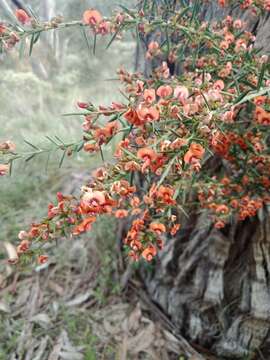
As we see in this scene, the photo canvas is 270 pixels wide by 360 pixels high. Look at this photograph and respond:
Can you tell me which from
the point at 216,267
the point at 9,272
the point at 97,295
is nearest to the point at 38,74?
the point at 9,272

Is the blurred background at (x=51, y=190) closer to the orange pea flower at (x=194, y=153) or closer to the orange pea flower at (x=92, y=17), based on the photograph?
the orange pea flower at (x=92, y=17)

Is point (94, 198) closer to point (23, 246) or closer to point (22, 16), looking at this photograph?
point (23, 246)

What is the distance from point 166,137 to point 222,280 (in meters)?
1.12

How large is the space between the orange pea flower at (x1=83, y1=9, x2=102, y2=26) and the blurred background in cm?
21

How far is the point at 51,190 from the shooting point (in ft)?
9.35

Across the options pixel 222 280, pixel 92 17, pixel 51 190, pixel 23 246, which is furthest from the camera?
pixel 51 190

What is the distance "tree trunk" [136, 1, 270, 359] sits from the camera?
4.96 feet

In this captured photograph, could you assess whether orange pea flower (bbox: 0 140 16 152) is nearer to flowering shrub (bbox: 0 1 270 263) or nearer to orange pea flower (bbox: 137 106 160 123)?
flowering shrub (bbox: 0 1 270 263)

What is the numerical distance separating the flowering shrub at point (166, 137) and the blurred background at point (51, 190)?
0.61ft

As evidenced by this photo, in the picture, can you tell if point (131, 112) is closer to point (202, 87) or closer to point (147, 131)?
point (147, 131)

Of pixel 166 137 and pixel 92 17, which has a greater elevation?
pixel 92 17

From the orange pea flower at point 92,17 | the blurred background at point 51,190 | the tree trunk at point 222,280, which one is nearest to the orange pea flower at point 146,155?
the blurred background at point 51,190

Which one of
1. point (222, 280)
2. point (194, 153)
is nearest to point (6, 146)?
point (194, 153)

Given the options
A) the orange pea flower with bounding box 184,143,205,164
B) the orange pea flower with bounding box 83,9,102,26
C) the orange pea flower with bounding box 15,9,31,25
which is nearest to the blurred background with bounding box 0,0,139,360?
the orange pea flower with bounding box 15,9,31,25
